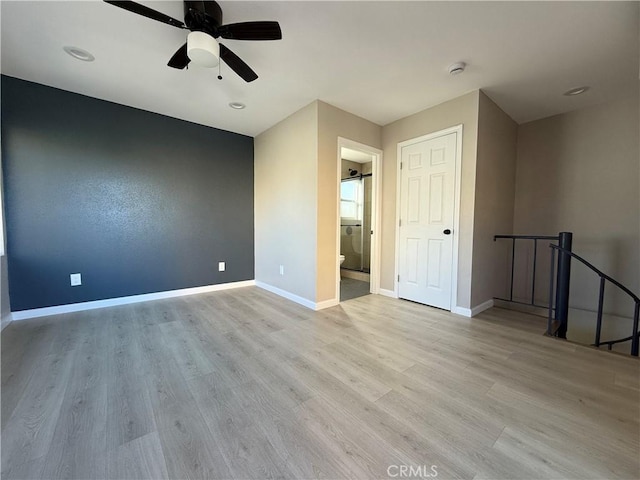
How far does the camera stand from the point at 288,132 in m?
3.37

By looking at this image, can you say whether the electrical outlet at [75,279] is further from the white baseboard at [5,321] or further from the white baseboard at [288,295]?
the white baseboard at [288,295]

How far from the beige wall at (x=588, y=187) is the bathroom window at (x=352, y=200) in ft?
8.59

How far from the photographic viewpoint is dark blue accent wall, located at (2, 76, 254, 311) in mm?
2611

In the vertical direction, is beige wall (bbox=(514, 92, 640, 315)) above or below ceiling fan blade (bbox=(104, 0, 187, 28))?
below

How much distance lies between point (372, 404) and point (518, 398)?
87 cm

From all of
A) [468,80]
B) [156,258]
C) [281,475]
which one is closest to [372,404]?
[281,475]

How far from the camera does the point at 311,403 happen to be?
56.1 inches

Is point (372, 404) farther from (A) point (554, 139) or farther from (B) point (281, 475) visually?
(A) point (554, 139)

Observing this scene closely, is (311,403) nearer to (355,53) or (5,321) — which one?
(355,53)

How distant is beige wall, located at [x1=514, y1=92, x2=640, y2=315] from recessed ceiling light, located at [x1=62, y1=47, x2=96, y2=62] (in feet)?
16.5

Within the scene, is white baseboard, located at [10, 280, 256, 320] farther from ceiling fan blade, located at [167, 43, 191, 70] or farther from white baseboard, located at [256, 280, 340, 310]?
ceiling fan blade, located at [167, 43, 191, 70]

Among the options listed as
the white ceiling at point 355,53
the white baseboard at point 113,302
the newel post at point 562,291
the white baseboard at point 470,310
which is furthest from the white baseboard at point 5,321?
the newel post at point 562,291

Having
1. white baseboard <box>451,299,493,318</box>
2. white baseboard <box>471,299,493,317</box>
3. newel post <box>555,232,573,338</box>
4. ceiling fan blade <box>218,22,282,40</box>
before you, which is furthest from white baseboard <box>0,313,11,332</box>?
newel post <box>555,232,573,338</box>

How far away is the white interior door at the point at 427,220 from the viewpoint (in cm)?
296
